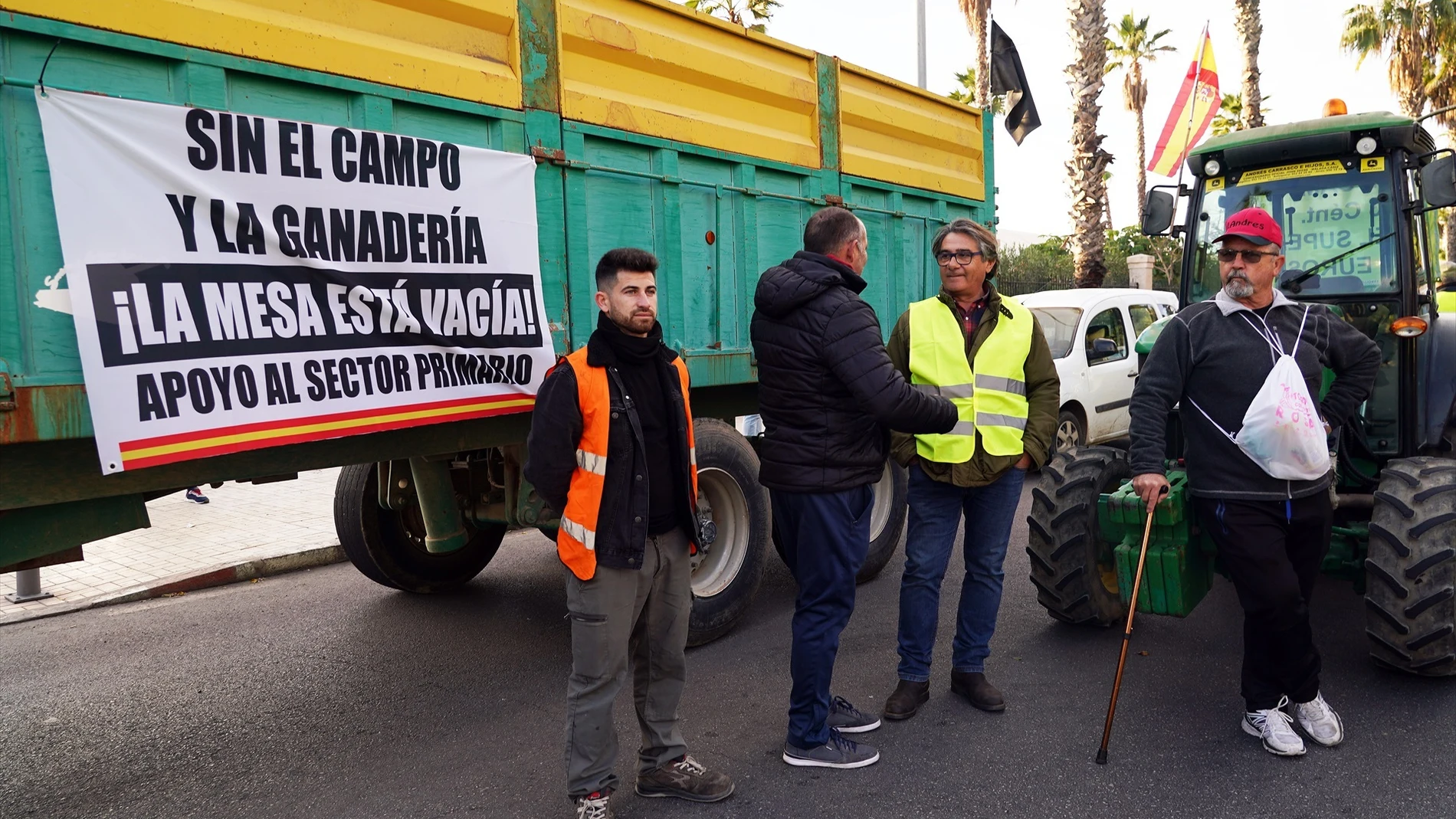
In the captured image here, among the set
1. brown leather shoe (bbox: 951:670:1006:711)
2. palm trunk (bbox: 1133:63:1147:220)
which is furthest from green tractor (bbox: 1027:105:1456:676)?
palm trunk (bbox: 1133:63:1147:220)

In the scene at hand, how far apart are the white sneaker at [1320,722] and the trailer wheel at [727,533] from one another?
7.63 ft

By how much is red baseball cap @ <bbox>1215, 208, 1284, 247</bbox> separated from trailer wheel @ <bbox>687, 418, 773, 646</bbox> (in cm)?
232

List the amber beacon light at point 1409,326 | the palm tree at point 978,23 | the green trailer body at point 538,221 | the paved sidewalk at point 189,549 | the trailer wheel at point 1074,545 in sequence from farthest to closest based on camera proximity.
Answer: the palm tree at point 978,23 < the paved sidewalk at point 189,549 < the trailer wheel at point 1074,545 < the amber beacon light at point 1409,326 < the green trailer body at point 538,221

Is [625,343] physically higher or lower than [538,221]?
lower

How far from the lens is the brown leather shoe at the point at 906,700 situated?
3.73 metres

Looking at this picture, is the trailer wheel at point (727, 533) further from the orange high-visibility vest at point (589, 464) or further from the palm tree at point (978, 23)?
the palm tree at point (978, 23)

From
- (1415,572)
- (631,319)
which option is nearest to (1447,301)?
(1415,572)

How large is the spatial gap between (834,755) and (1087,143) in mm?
15293

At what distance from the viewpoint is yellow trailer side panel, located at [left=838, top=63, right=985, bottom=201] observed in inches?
219

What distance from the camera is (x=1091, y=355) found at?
8695 millimetres

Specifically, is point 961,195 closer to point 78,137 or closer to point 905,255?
point 905,255

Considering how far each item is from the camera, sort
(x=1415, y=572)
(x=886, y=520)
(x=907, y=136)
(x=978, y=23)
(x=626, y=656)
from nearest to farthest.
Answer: (x=626, y=656) < (x=1415, y=572) < (x=886, y=520) < (x=907, y=136) < (x=978, y=23)

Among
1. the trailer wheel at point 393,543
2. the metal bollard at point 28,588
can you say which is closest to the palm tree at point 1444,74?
the trailer wheel at point 393,543

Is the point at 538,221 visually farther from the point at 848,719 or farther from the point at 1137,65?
the point at 1137,65
